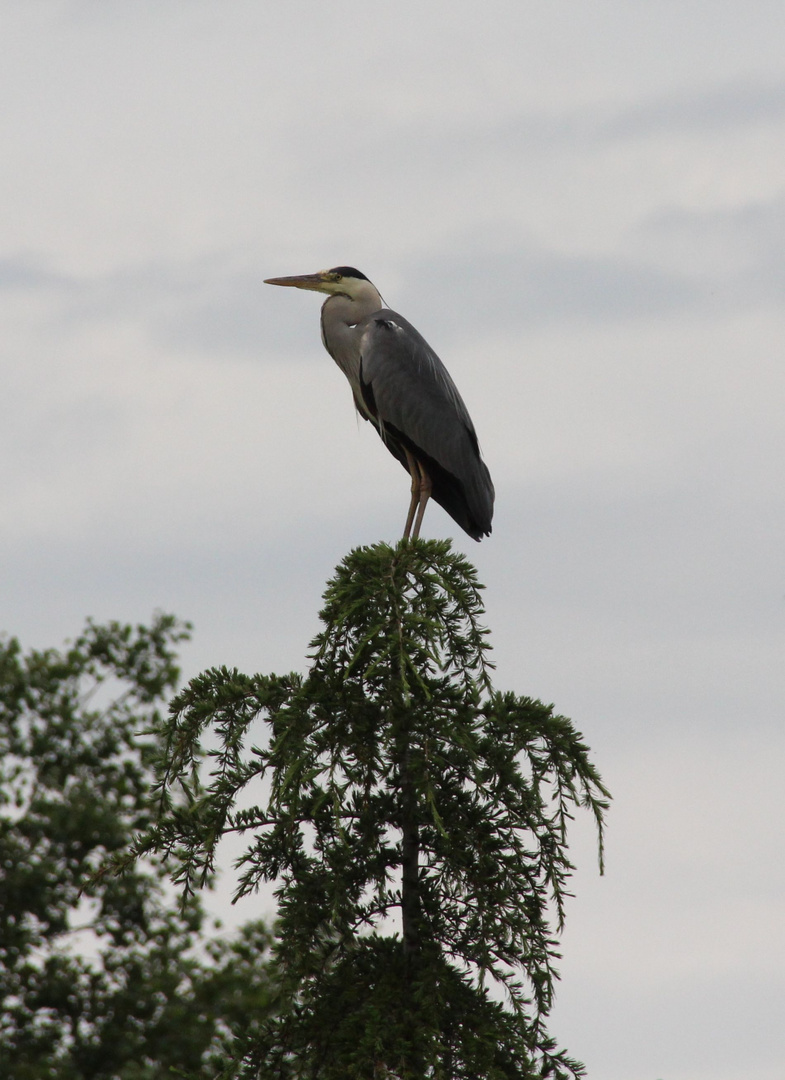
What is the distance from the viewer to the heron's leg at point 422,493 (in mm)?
10470

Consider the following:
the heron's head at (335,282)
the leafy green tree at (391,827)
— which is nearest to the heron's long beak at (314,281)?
the heron's head at (335,282)

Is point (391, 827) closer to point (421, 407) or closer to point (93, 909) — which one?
point (421, 407)

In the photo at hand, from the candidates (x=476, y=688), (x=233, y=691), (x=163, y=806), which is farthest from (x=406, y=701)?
(x=163, y=806)

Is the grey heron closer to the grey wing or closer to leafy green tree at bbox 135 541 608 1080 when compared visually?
the grey wing

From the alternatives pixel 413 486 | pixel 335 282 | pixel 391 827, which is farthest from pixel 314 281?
pixel 391 827

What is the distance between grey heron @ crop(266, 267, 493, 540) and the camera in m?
11.0

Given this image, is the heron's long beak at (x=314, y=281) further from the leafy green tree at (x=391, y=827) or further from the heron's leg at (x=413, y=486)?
the leafy green tree at (x=391, y=827)

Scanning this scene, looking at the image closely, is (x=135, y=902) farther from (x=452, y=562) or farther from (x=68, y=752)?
(x=452, y=562)

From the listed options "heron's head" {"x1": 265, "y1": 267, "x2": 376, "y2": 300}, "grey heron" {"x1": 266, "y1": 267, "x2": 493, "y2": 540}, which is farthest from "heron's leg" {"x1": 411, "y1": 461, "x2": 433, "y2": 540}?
"heron's head" {"x1": 265, "y1": 267, "x2": 376, "y2": 300}

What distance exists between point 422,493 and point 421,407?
2.45 feet

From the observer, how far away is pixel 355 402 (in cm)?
1193

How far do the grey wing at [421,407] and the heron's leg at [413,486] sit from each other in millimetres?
113

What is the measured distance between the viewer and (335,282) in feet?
39.7

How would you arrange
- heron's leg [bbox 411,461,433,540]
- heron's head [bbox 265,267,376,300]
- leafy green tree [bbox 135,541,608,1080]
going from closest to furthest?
1. leafy green tree [bbox 135,541,608,1080]
2. heron's leg [bbox 411,461,433,540]
3. heron's head [bbox 265,267,376,300]
